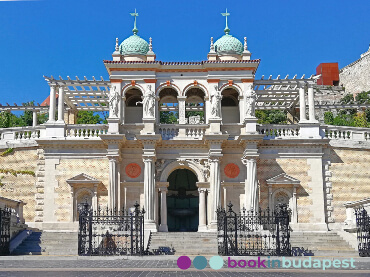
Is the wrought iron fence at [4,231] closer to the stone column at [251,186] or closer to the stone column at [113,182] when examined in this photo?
the stone column at [113,182]

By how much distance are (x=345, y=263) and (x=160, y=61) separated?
18.9 metres

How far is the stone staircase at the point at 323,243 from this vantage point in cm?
2664

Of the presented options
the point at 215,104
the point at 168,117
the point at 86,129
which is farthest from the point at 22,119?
the point at 215,104

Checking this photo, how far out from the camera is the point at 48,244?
28297 millimetres

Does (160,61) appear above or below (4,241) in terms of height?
above

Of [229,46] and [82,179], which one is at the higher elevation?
[229,46]

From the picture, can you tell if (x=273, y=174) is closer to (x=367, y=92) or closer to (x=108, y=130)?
(x=108, y=130)

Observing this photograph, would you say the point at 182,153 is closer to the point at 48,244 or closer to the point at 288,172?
the point at 288,172

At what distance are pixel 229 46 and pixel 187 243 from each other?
47.6 feet

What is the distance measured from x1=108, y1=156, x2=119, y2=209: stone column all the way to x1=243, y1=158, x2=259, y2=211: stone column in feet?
26.5

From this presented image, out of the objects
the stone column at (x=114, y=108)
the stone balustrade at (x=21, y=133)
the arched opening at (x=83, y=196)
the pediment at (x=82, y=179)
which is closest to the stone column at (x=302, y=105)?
the stone column at (x=114, y=108)

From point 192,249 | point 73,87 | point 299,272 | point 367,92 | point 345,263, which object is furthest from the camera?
point 367,92

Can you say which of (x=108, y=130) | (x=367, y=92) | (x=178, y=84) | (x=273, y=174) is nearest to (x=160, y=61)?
(x=178, y=84)

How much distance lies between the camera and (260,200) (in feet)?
111
